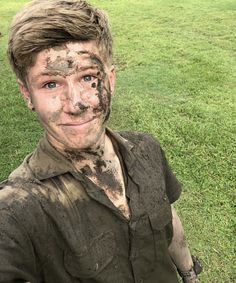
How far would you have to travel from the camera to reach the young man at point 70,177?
4.66 ft

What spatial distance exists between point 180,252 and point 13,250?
108 cm

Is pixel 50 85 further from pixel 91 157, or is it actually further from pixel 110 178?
pixel 110 178

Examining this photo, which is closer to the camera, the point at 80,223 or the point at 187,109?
the point at 80,223

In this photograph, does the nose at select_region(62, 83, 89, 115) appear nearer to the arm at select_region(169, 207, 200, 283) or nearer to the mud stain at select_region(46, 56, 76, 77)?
the mud stain at select_region(46, 56, 76, 77)

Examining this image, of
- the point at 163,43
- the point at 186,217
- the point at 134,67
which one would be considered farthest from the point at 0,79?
the point at 186,217

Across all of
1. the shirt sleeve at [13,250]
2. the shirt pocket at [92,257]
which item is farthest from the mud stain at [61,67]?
the shirt pocket at [92,257]

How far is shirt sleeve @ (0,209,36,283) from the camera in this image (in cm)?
137

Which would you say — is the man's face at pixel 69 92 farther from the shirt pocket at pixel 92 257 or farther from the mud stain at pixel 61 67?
the shirt pocket at pixel 92 257

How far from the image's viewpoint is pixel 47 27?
1401 mm

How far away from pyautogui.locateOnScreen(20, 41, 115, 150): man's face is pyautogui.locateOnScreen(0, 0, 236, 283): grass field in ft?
7.50

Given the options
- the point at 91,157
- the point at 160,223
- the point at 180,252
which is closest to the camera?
the point at 91,157

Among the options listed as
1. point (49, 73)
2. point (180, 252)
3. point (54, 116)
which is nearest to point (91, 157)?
point (54, 116)

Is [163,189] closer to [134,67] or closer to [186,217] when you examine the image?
[186,217]

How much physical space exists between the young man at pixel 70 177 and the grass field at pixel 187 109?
6.47ft
